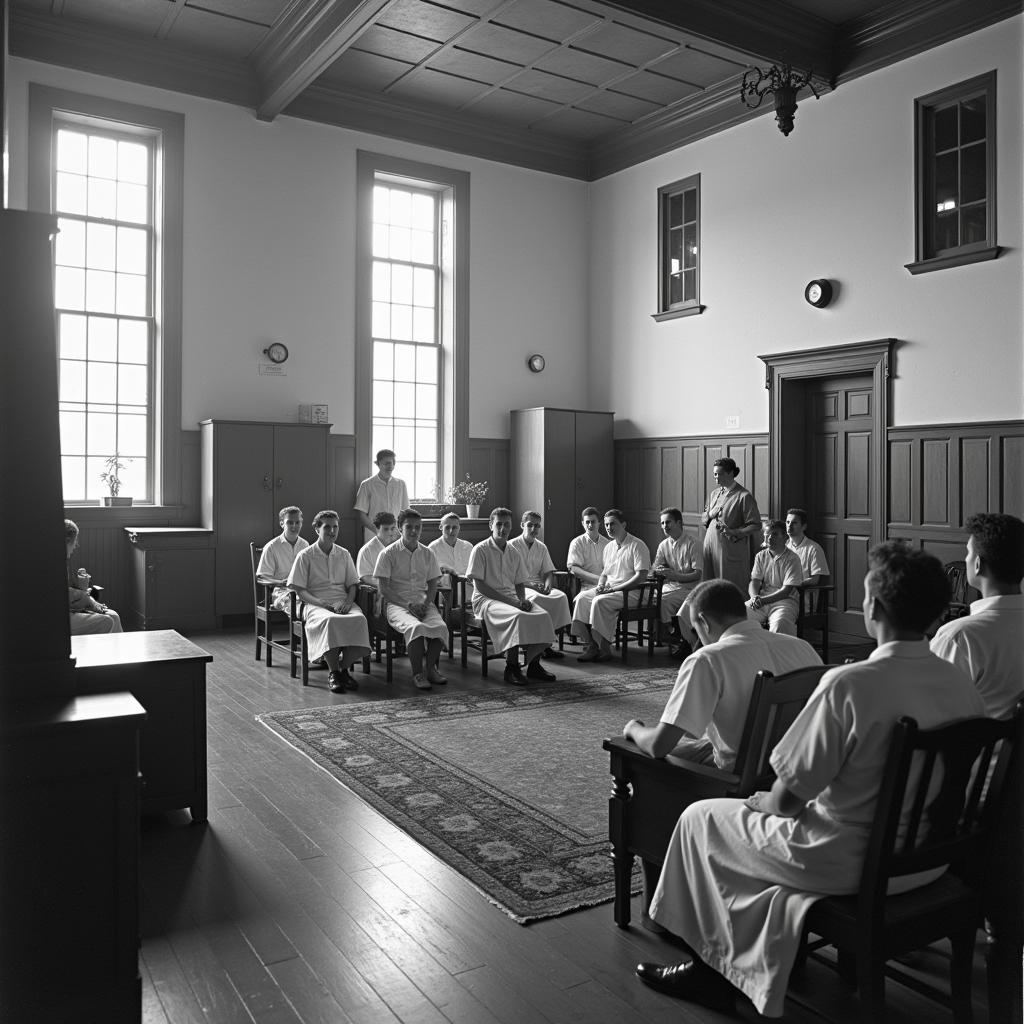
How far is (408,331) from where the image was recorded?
401 inches

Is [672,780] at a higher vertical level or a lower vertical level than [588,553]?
lower

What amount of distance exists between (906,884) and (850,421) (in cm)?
669

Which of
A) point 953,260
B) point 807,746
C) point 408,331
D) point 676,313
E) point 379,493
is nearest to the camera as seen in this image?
point 807,746

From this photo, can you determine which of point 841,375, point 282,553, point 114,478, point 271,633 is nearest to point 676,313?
point 841,375

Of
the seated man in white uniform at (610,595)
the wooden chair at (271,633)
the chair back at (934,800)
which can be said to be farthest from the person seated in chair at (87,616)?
the chair back at (934,800)

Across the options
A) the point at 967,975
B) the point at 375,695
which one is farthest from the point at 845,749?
the point at 375,695

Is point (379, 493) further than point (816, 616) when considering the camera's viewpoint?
Yes

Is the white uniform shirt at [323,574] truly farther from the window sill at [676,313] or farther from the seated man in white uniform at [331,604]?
the window sill at [676,313]

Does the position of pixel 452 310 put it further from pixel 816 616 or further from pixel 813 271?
pixel 816 616

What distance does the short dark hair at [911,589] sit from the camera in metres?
2.01

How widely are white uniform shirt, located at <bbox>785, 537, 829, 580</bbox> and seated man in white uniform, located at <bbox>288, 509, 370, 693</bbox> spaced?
11.0ft

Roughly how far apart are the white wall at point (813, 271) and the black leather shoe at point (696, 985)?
5.55m

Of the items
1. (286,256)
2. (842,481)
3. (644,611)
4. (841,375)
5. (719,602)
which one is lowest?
(644,611)

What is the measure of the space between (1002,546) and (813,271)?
6323mm
